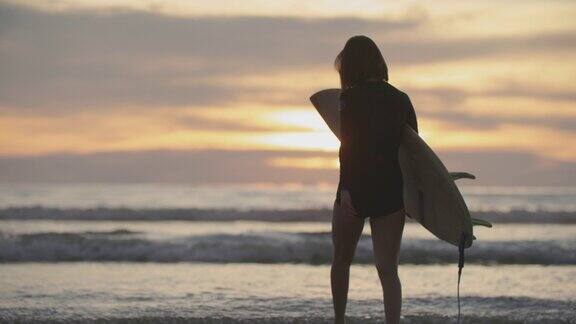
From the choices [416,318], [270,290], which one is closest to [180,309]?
[270,290]

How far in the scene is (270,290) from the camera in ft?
25.8

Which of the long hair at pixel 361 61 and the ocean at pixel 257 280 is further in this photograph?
the ocean at pixel 257 280

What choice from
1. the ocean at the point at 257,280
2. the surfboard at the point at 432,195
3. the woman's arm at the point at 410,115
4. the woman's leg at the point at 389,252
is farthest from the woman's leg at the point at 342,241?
the ocean at the point at 257,280

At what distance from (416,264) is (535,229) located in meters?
9.85

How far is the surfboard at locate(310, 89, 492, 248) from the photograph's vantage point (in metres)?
4.19

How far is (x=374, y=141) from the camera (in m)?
4.09

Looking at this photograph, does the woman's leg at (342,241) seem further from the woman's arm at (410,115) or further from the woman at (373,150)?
the woman's arm at (410,115)

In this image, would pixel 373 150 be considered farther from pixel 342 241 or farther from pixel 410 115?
pixel 342 241

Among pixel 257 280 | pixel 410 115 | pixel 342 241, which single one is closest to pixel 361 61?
pixel 410 115

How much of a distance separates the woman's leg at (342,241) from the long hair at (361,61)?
0.61 m

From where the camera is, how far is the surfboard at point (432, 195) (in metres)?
4.19

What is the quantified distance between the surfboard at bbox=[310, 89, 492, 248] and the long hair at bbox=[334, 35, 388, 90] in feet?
1.10

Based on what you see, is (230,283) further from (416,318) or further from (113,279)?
(416,318)

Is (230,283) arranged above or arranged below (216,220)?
below
